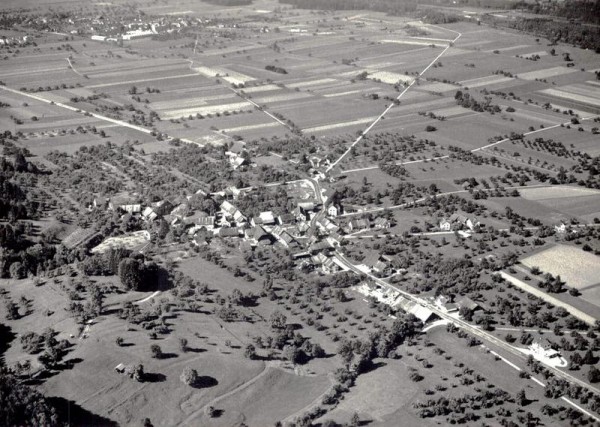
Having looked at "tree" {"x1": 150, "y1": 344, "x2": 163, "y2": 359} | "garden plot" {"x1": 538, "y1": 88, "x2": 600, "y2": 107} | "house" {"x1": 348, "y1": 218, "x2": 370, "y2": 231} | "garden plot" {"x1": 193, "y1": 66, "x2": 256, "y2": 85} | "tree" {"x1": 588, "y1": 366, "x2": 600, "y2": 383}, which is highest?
"garden plot" {"x1": 193, "y1": 66, "x2": 256, "y2": 85}

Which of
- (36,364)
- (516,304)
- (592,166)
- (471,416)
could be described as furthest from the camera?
(592,166)

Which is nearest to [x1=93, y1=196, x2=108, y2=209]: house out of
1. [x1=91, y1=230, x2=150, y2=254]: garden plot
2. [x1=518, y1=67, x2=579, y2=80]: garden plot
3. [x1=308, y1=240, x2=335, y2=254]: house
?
[x1=91, y1=230, x2=150, y2=254]: garden plot

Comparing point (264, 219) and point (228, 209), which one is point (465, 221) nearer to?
point (264, 219)

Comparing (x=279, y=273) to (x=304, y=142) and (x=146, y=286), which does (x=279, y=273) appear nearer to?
(x=146, y=286)

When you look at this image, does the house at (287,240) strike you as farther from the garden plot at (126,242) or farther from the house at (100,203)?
the house at (100,203)

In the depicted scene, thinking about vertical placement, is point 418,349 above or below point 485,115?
below

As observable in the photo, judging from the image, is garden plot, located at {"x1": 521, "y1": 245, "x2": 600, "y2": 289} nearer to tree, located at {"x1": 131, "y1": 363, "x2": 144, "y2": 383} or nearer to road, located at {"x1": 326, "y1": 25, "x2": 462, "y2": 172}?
road, located at {"x1": 326, "y1": 25, "x2": 462, "y2": 172}

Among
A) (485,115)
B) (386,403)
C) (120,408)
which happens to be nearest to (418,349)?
(386,403)
